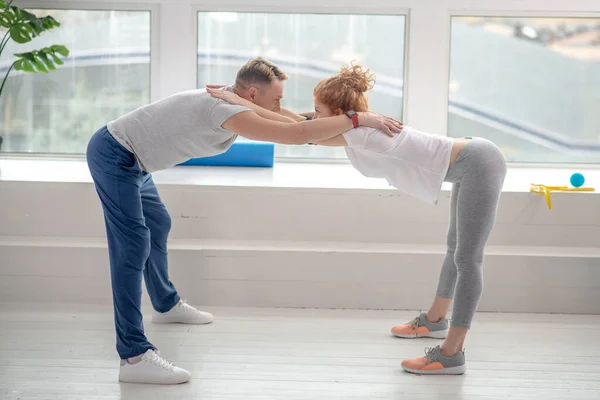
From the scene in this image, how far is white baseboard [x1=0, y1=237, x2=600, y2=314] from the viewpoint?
3.47 m

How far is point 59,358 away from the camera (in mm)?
2771

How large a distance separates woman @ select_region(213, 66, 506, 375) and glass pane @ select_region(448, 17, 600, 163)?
121 inches

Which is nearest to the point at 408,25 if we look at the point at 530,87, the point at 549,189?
the point at 530,87

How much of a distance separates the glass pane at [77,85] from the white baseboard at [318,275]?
2.27 metres

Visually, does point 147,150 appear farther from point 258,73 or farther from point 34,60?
point 34,60

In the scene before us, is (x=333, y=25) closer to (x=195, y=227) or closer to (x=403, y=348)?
(x=195, y=227)

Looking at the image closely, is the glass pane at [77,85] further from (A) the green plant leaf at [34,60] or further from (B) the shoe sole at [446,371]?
(B) the shoe sole at [446,371]

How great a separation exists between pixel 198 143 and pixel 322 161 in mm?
3042

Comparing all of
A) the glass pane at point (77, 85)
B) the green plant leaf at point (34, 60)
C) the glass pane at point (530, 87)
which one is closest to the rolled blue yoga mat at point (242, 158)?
the glass pane at point (77, 85)

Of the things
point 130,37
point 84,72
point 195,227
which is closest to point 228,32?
point 130,37

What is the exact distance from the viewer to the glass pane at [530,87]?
551 cm

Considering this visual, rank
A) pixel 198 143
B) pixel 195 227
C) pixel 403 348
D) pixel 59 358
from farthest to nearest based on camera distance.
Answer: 1. pixel 195 227
2. pixel 403 348
3. pixel 59 358
4. pixel 198 143

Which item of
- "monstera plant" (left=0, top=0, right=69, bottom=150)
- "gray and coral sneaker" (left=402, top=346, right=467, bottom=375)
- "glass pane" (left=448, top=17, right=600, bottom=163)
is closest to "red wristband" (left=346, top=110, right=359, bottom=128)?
"gray and coral sneaker" (left=402, top=346, right=467, bottom=375)

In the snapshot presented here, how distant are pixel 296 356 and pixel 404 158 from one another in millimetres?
878
